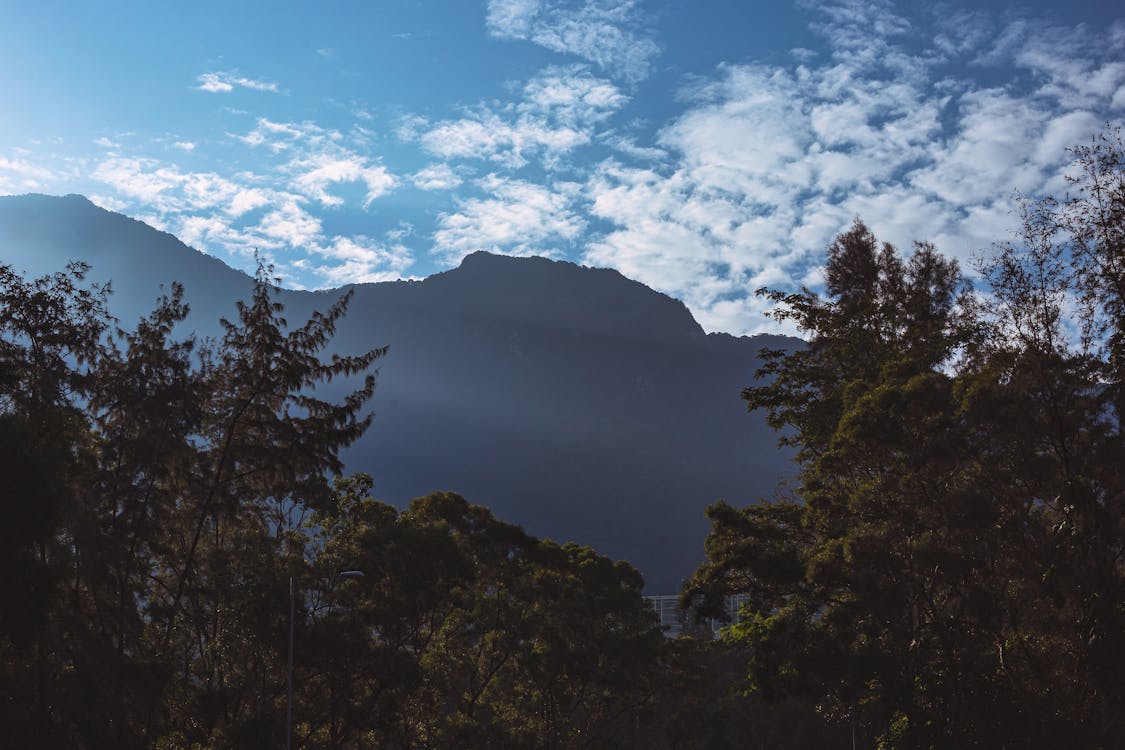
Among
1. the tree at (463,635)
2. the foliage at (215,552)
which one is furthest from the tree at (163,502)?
the tree at (463,635)

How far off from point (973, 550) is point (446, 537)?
46.8 feet

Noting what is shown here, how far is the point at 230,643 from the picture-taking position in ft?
81.1

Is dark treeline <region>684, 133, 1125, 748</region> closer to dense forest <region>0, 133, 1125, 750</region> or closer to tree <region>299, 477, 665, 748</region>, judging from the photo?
dense forest <region>0, 133, 1125, 750</region>

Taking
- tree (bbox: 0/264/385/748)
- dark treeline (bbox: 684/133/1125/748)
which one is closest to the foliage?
tree (bbox: 0/264/385/748)

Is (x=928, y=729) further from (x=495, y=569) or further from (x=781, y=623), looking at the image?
(x=495, y=569)

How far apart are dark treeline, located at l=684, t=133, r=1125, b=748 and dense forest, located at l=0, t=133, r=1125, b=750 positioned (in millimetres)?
64

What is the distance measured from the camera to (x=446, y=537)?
27.5m

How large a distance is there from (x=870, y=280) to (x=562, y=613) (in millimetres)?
16061

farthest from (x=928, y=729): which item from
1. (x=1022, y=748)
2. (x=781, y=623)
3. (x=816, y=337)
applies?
(x=816, y=337)

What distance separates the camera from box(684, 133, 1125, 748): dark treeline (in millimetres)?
18641

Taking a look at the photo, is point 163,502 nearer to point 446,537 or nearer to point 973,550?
point 446,537

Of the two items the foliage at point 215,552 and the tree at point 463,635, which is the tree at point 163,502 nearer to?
the foliage at point 215,552

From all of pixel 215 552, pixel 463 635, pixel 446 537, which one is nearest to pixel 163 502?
pixel 215 552

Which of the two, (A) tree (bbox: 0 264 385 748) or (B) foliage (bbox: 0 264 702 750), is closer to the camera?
(A) tree (bbox: 0 264 385 748)
